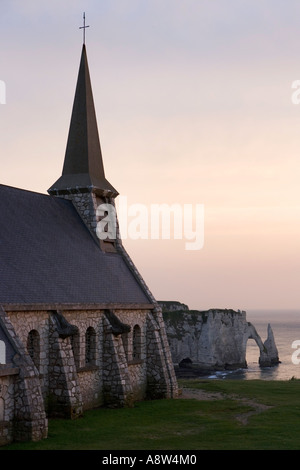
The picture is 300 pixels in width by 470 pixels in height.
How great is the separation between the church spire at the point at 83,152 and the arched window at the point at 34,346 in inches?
489

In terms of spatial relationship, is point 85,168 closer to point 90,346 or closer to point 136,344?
point 136,344

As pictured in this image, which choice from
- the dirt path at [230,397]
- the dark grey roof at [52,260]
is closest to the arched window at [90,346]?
the dark grey roof at [52,260]

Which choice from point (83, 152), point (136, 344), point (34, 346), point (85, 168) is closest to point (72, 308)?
point (34, 346)

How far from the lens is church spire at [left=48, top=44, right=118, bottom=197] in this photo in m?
36.8

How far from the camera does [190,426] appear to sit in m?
25.3

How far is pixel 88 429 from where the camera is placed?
24.1 m

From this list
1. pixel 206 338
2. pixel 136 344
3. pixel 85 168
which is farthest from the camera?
pixel 206 338

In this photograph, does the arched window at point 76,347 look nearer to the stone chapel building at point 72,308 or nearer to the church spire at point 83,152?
the stone chapel building at point 72,308

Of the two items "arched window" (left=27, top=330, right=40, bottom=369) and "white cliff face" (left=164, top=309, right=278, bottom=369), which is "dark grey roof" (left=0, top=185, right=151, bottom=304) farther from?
"white cliff face" (left=164, top=309, right=278, bottom=369)

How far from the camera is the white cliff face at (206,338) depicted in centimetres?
9256

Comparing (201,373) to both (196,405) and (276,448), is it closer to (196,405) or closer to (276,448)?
(196,405)

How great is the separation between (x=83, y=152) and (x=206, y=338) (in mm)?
58975

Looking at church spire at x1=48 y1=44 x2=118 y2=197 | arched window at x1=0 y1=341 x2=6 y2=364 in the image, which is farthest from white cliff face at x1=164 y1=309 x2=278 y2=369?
arched window at x1=0 y1=341 x2=6 y2=364
